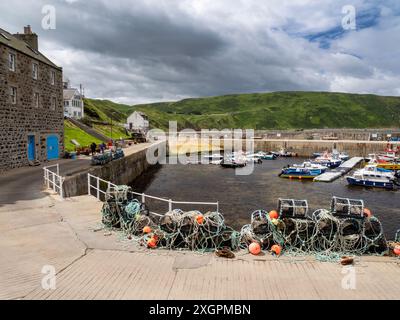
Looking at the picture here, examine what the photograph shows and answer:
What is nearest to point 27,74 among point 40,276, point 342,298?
point 40,276

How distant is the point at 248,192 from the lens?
1436 inches

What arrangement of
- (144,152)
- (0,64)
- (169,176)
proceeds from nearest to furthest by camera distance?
(0,64)
(169,176)
(144,152)

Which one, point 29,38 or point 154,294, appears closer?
point 154,294

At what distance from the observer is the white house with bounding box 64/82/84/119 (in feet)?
268

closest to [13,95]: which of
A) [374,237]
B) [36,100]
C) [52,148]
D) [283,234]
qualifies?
[36,100]

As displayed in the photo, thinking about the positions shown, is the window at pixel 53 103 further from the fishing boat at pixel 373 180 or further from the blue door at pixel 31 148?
the fishing boat at pixel 373 180

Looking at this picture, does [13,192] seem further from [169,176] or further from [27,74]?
[169,176]

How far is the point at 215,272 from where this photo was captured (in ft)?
28.1

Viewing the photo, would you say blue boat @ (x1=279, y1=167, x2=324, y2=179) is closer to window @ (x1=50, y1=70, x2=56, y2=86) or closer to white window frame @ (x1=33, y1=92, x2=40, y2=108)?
window @ (x1=50, y1=70, x2=56, y2=86)

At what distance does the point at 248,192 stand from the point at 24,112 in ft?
79.4

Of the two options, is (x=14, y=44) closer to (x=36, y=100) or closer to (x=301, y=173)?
(x=36, y=100)

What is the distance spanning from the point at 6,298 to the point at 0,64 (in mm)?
23707

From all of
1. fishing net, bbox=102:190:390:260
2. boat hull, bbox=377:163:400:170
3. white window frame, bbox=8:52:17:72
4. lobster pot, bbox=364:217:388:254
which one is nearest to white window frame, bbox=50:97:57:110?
white window frame, bbox=8:52:17:72

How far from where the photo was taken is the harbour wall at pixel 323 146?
86.4 m
